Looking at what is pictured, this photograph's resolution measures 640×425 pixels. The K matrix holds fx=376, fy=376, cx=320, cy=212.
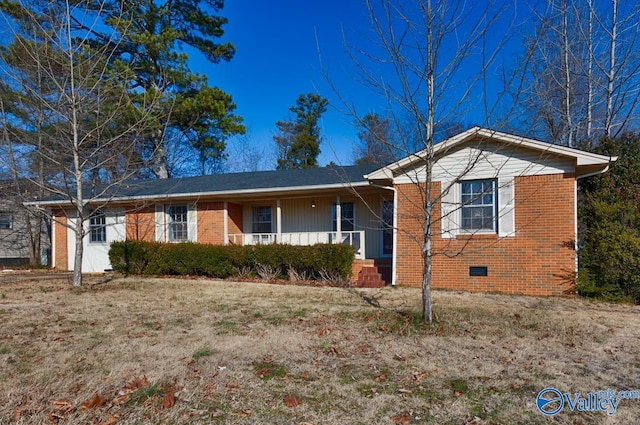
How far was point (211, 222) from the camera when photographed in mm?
14188

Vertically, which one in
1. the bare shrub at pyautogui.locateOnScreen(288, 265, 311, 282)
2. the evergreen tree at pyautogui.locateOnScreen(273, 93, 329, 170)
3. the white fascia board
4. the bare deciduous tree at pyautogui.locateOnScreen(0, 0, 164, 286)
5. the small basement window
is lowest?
the bare shrub at pyautogui.locateOnScreen(288, 265, 311, 282)

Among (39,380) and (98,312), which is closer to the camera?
(39,380)

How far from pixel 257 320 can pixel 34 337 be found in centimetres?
317

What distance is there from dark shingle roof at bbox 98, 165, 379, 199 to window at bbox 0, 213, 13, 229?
11.4 meters

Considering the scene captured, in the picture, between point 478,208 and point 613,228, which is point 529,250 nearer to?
point 478,208

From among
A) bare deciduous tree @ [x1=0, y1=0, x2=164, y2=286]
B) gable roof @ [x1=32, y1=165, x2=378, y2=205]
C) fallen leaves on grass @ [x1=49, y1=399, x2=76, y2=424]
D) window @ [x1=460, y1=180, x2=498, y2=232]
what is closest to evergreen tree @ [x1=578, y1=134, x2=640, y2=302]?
window @ [x1=460, y1=180, x2=498, y2=232]

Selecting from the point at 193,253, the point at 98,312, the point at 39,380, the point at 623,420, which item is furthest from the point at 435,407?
the point at 193,253

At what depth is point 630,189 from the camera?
8992 mm

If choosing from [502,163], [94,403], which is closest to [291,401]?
[94,403]

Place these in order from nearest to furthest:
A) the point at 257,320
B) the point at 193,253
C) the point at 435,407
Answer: the point at 435,407 < the point at 257,320 < the point at 193,253

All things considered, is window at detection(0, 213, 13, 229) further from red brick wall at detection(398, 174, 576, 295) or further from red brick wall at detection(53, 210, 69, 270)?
red brick wall at detection(398, 174, 576, 295)

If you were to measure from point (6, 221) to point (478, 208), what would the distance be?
25560 mm

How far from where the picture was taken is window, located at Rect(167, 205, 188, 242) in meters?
14.7

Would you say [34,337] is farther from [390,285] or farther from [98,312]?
[390,285]
